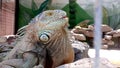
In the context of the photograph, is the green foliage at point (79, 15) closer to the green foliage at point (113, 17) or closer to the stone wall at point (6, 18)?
the green foliage at point (113, 17)

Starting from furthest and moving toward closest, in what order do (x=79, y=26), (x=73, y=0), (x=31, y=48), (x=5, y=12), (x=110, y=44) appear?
(x=73, y=0) → (x=79, y=26) → (x=110, y=44) → (x=5, y=12) → (x=31, y=48)

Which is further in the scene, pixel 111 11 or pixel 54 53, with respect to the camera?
pixel 111 11

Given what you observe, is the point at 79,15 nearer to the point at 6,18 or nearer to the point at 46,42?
the point at 6,18

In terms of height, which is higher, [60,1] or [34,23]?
[60,1]

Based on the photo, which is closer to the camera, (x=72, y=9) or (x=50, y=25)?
(x=50, y=25)

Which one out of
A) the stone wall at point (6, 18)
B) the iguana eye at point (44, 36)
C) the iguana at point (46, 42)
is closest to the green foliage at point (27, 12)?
the stone wall at point (6, 18)

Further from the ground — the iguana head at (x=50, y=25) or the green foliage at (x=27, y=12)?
the green foliage at (x=27, y=12)

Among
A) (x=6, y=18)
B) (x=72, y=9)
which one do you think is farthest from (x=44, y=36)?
(x=72, y=9)

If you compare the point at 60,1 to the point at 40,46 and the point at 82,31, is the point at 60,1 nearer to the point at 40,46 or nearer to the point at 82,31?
the point at 82,31

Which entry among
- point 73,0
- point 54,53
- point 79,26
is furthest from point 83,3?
point 54,53
